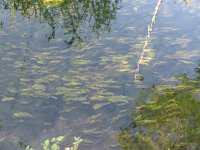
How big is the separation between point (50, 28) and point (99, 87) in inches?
143

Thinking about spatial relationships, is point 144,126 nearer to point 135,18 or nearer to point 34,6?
point 135,18

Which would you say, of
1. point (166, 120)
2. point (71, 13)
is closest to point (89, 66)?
point (166, 120)

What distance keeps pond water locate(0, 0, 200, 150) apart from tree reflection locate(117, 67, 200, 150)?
0.11ft

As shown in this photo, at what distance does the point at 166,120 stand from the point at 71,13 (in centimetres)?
621

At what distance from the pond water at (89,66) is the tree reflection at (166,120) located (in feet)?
0.11

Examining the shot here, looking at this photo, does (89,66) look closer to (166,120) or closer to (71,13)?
(166,120)

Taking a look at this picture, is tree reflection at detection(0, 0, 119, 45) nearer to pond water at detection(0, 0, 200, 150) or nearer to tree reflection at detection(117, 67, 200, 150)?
pond water at detection(0, 0, 200, 150)

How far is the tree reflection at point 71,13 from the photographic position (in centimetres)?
1065

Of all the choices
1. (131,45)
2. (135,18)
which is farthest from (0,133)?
(135,18)

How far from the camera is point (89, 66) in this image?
873cm

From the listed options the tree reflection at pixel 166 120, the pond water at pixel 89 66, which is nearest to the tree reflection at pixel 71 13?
the pond water at pixel 89 66

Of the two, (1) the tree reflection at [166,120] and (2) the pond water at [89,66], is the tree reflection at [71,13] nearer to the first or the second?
(2) the pond water at [89,66]

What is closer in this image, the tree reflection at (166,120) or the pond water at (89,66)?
the tree reflection at (166,120)

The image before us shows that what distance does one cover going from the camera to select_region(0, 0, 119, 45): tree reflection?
10.6 meters
